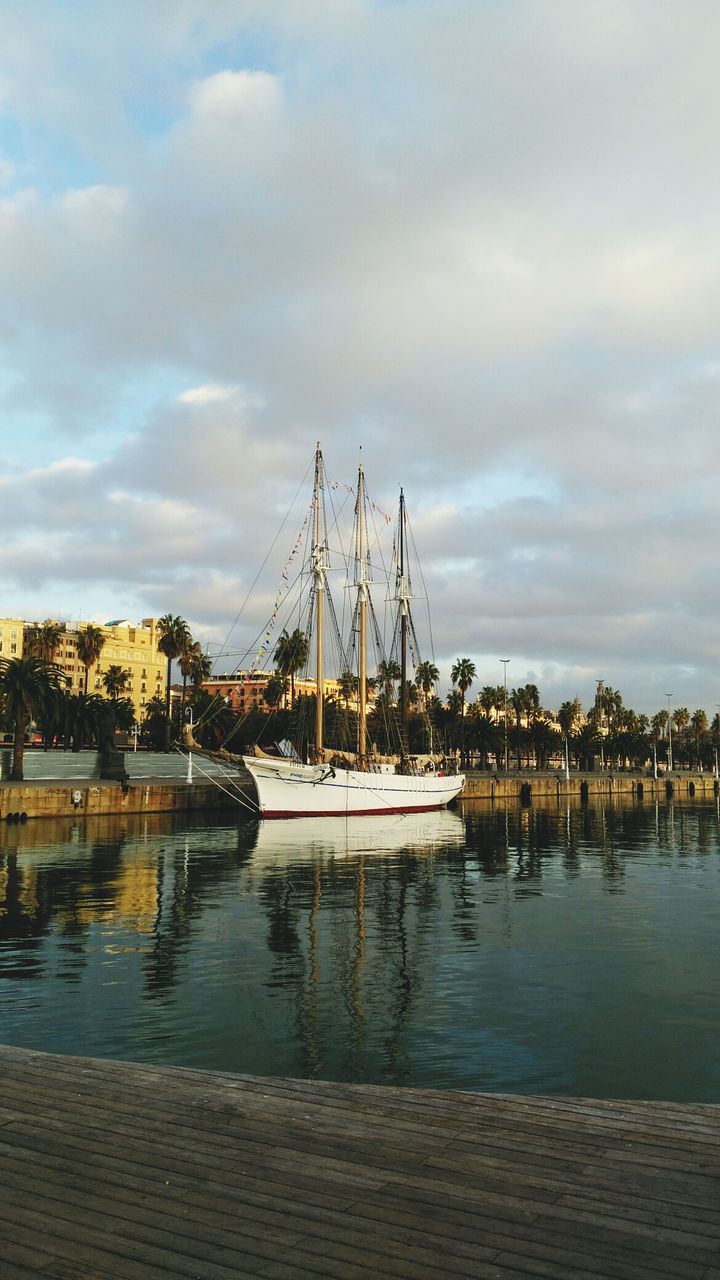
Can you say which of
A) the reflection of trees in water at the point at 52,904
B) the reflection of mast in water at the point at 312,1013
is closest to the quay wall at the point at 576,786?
the reflection of trees in water at the point at 52,904

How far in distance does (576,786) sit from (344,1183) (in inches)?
5731

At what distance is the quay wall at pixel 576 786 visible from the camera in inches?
4946

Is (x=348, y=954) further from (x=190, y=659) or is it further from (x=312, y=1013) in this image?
(x=190, y=659)

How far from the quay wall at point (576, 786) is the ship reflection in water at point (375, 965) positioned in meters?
75.5

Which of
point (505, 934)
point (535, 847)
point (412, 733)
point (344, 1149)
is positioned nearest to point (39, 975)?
point (505, 934)

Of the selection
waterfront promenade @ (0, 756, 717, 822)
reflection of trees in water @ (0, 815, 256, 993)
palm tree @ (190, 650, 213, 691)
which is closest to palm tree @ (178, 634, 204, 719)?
palm tree @ (190, 650, 213, 691)

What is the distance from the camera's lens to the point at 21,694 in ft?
240

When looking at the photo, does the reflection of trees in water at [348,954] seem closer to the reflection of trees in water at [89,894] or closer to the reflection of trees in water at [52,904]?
the reflection of trees in water at [89,894]

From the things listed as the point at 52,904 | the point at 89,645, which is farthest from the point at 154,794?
the point at 89,645

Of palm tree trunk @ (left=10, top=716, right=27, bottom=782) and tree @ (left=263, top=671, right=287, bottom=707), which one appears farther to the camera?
tree @ (left=263, top=671, right=287, bottom=707)

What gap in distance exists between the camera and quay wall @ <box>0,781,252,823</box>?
66375mm

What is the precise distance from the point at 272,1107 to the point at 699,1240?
13.1ft

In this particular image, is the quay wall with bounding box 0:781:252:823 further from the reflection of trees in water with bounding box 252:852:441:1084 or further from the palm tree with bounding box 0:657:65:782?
the reflection of trees in water with bounding box 252:852:441:1084

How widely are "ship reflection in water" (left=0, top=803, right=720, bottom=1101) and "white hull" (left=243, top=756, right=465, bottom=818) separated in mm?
22629
